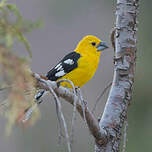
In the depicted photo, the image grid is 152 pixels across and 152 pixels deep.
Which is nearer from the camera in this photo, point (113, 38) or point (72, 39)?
point (113, 38)

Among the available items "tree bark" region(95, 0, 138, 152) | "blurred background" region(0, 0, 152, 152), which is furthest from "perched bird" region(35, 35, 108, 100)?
"tree bark" region(95, 0, 138, 152)

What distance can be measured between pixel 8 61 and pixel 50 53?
332 inches

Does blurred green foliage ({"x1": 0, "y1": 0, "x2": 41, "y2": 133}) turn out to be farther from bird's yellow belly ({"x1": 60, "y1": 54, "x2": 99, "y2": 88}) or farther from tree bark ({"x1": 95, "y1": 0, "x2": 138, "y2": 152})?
bird's yellow belly ({"x1": 60, "y1": 54, "x2": 99, "y2": 88})

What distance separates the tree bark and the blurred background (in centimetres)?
177

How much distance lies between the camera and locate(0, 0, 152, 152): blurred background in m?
5.21

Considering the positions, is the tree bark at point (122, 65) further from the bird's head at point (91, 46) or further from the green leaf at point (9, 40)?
the bird's head at point (91, 46)

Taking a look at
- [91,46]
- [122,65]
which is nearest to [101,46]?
[91,46]

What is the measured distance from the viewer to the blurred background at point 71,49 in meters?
5.21

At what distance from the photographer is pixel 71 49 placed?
8.88 m

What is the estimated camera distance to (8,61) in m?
0.96

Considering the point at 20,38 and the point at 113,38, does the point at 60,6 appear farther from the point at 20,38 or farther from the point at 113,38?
the point at 20,38

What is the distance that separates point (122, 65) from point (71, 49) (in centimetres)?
670

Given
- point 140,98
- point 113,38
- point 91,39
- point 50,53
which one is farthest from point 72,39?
point 113,38

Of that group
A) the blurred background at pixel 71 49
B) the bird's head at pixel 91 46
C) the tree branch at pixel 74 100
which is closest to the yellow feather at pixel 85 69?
the bird's head at pixel 91 46
